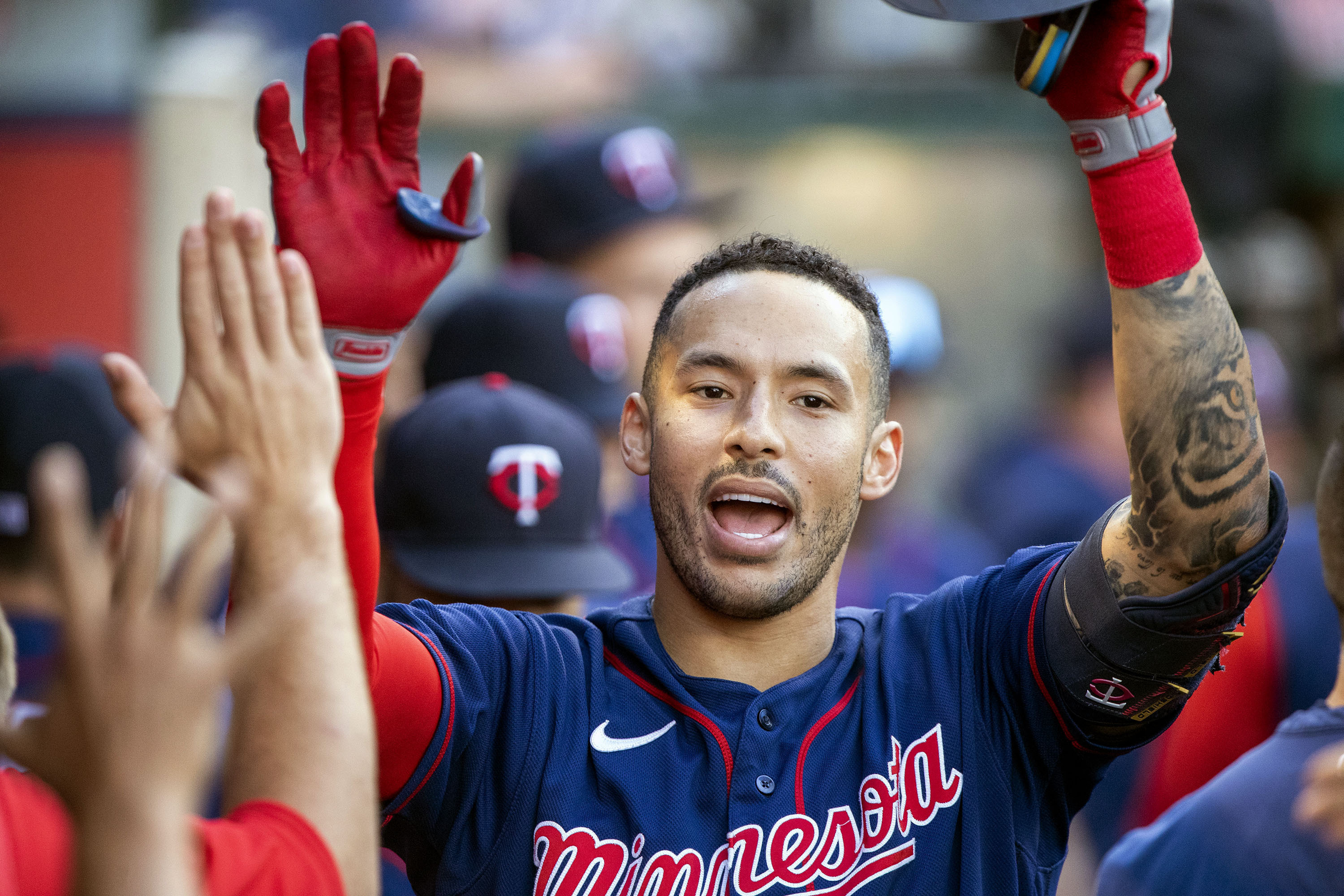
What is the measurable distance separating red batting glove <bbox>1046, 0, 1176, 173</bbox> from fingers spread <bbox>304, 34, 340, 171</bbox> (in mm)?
1061

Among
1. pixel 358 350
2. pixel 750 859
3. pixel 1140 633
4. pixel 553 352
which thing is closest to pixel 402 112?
pixel 358 350

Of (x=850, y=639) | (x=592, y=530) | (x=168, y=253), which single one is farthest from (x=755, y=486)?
(x=168, y=253)

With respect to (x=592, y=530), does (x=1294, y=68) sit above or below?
above

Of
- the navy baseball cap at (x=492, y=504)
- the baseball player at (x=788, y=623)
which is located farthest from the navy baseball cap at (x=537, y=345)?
the baseball player at (x=788, y=623)

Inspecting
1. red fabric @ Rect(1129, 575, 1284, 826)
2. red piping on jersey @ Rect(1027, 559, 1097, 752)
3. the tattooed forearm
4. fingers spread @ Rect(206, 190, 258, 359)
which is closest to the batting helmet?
the tattooed forearm

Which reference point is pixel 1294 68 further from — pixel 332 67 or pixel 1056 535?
pixel 332 67

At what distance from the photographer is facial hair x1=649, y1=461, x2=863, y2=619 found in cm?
238

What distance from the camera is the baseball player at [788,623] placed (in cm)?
218

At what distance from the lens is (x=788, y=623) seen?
2.45 meters

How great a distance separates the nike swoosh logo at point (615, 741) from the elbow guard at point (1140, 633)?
623 mm

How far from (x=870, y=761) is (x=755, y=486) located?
46cm

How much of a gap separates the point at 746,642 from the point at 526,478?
3.30ft

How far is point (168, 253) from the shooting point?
4.80 meters

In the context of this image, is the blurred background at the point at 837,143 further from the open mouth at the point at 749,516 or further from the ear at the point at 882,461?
the open mouth at the point at 749,516
